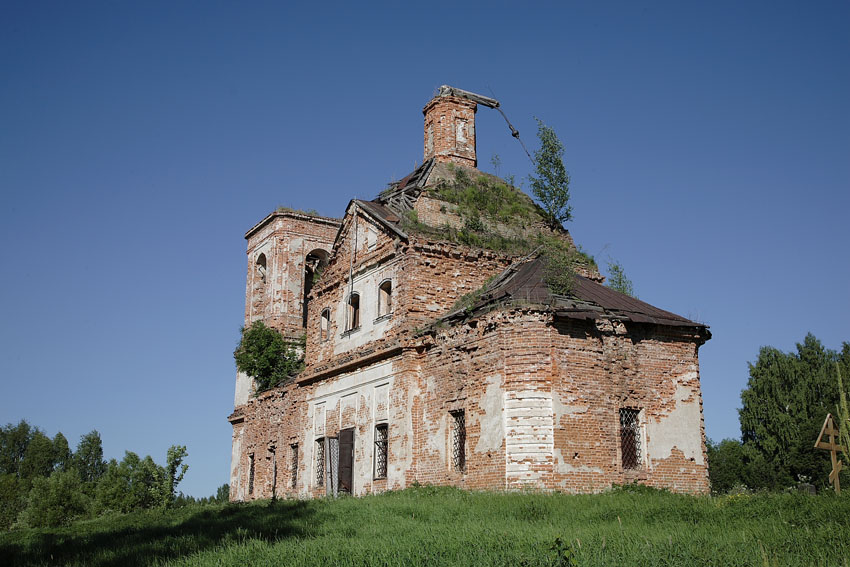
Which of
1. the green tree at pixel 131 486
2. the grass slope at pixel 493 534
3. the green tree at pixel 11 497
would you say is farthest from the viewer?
the green tree at pixel 11 497

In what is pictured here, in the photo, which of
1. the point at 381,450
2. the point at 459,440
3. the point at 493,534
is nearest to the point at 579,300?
the point at 459,440

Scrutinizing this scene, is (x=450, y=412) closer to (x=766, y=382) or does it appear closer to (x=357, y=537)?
(x=357, y=537)

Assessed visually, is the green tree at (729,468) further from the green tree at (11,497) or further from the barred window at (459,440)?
the green tree at (11,497)

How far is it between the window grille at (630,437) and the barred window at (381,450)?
595 centimetres

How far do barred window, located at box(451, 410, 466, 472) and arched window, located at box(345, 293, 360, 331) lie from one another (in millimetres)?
5532

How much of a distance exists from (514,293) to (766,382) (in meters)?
28.2

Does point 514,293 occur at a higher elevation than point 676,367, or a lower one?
higher

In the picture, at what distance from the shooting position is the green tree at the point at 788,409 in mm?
37719

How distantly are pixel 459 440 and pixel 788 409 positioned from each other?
27.3m

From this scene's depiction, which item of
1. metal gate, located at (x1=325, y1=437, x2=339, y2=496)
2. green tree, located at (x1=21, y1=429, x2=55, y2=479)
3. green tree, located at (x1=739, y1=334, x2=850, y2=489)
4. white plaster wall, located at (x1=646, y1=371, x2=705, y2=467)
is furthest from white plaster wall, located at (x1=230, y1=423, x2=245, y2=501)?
green tree, located at (x1=21, y1=429, x2=55, y2=479)

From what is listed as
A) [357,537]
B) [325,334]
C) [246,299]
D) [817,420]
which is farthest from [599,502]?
[817,420]

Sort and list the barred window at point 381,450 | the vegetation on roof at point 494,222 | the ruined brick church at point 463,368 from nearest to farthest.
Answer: the ruined brick church at point 463,368 < the barred window at point 381,450 < the vegetation on roof at point 494,222

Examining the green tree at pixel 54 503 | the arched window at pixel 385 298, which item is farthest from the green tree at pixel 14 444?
the arched window at pixel 385 298

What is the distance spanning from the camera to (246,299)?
3272cm
